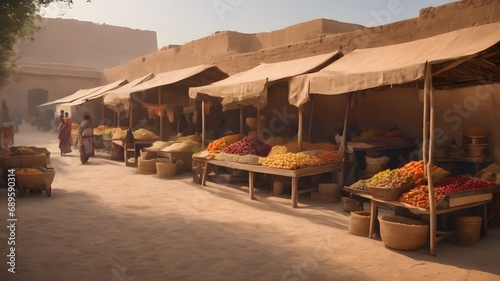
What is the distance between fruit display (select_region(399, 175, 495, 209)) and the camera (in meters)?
5.13

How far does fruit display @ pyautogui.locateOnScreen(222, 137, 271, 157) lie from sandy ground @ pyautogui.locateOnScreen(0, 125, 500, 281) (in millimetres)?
998

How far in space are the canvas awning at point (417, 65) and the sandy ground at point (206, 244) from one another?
2.19 metres

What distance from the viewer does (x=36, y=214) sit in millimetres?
6684

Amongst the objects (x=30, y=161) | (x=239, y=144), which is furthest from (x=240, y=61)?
(x=30, y=161)

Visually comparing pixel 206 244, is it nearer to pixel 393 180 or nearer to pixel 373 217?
pixel 373 217

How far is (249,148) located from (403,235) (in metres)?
4.38

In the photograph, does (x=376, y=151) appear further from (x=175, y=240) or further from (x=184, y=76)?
(x=184, y=76)

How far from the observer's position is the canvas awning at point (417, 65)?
17.6 ft

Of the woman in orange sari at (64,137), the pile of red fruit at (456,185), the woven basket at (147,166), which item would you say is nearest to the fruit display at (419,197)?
the pile of red fruit at (456,185)

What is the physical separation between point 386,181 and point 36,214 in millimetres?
5490

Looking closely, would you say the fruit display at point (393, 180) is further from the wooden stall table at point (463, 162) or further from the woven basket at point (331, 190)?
the wooden stall table at point (463, 162)

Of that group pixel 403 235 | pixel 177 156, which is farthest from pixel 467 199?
pixel 177 156

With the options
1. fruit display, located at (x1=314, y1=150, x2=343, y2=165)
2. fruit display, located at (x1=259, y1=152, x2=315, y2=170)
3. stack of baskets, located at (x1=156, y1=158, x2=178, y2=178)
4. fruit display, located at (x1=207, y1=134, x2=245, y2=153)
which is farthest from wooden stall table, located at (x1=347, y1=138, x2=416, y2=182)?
stack of baskets, located at (x1=156, y1=158, x2=178, y2=178)

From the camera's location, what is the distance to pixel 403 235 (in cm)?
495
